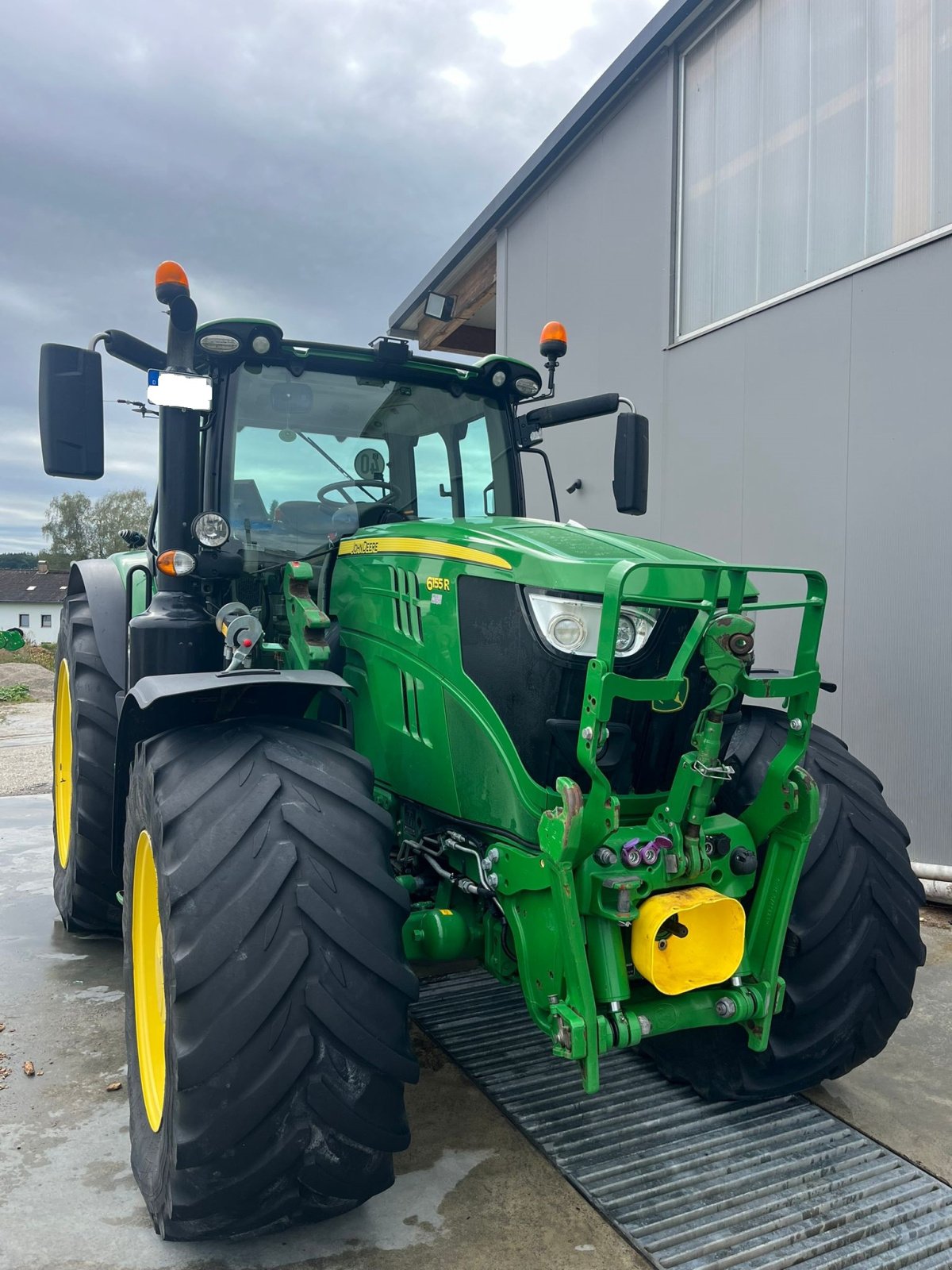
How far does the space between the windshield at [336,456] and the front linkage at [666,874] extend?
140 centimetres

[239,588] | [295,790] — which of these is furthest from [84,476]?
[295,790]

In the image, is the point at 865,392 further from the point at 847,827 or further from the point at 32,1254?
the point at 32,1254

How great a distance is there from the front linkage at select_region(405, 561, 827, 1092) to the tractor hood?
0.03m

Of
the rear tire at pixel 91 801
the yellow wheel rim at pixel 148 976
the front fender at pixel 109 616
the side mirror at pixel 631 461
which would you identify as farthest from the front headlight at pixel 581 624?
the rear tire at pixel 91 801

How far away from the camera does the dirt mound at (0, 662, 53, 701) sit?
65.9 ft

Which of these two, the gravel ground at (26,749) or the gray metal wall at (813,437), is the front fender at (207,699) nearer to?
the gray metal wall at (813,437)

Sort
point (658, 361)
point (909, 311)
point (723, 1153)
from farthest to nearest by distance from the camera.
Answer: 1. point (658, 361)
2. point (909, 311)
3. point (723, 1153)

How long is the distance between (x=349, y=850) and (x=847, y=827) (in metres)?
1.51

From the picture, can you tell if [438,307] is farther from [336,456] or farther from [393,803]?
[393,803]

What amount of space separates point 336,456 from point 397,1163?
226cm

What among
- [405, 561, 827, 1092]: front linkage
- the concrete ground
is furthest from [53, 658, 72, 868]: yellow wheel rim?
[405, 561, 827, 1092]: front linkage

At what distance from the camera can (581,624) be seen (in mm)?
2447

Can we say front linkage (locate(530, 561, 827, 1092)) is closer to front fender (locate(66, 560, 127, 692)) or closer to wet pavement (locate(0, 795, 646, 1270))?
wet pavement (locate(0, 795, 646, 1270))

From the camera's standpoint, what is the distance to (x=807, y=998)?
8.95 ft
